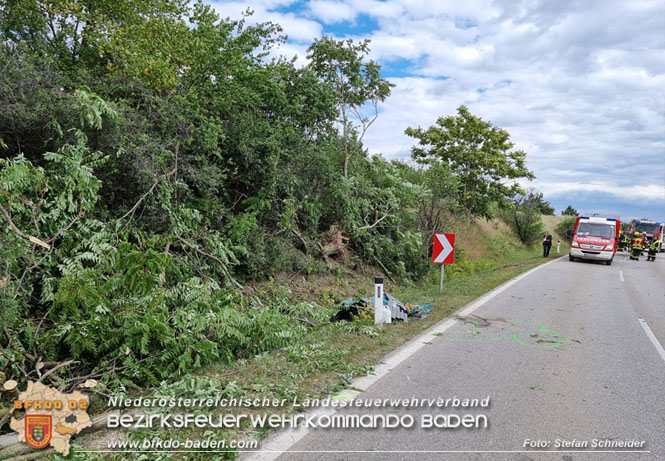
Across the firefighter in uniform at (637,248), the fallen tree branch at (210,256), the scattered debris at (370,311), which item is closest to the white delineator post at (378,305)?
the scattered debris at (370,311)

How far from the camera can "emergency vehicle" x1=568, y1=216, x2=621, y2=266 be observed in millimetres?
23375

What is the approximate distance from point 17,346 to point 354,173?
1299 cm

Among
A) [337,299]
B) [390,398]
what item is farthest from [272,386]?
[337,299]

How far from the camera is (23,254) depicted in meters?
5.20

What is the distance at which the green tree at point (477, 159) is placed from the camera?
3281cm

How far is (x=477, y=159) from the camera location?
3272 cm

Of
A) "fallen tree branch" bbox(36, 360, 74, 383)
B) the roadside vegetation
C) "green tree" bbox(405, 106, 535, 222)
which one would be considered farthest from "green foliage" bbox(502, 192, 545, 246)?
"fallen tree branch" bbox(36, 360, 74, 383)

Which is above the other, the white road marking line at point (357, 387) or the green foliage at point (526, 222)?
the green foliage at point (526, 222)

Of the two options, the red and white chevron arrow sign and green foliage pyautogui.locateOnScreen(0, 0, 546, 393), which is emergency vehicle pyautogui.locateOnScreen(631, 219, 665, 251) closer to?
green foliage pyautogui.locateOnScreen(0, 0, 546, 393)

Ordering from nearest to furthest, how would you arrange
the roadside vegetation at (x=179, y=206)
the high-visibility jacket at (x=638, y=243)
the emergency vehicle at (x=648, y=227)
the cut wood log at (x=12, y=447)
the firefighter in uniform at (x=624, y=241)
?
1. the cut wood log at (x=12, y=447)
2. the roadside vegetation at (x=179, y=206)
3. the high-visibility jacket at (x=638, y=243)
4. the firefighter in uniform at (x=624, y=241)
5. the emergency vehicle at (x=648, y=227)

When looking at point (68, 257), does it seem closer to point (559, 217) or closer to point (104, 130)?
point (104, 130)

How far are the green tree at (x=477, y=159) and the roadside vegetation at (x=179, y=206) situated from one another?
15580 millimetres

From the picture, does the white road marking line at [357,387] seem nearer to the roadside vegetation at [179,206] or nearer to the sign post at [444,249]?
the roadside vegetation at [179,206]

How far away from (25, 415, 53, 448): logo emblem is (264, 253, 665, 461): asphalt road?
1782 millimetres
